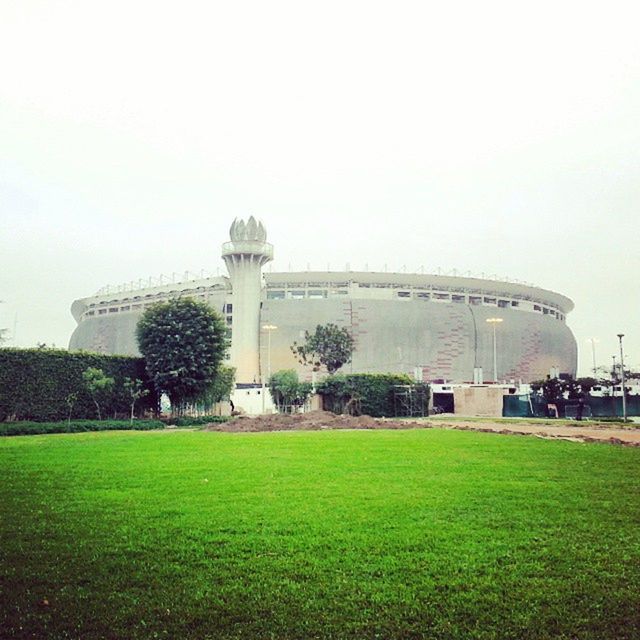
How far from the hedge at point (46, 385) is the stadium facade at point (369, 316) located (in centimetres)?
5863

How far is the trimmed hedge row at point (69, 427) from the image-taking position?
24.5m

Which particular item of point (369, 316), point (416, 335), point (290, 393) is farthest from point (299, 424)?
point (416, 335)

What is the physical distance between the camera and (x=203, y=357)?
3709 cm

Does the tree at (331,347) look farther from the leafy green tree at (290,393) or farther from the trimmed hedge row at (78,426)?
the trimmed hedge row at (78,426)

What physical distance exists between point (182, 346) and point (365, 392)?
11.1m

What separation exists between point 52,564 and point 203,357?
32.3m

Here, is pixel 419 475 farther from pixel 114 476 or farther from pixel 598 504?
pixel 114 476

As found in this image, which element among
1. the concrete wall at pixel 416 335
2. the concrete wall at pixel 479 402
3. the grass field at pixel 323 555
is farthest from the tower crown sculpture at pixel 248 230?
the grass field at pixel 323 555

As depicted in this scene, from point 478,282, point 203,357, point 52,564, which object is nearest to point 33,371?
point 203,357

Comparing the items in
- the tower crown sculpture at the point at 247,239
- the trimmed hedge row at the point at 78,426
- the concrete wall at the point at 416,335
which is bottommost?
the trimmed hedge row at the point at 78,426

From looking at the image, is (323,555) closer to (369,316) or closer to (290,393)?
(290,393)

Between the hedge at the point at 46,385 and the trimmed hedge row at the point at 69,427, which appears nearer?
the trimmed hedge row at the point at 69,427

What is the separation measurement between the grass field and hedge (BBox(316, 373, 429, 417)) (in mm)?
28654

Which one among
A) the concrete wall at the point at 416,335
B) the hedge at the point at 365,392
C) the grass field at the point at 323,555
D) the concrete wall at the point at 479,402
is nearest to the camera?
the grass field at the point at 323,555
